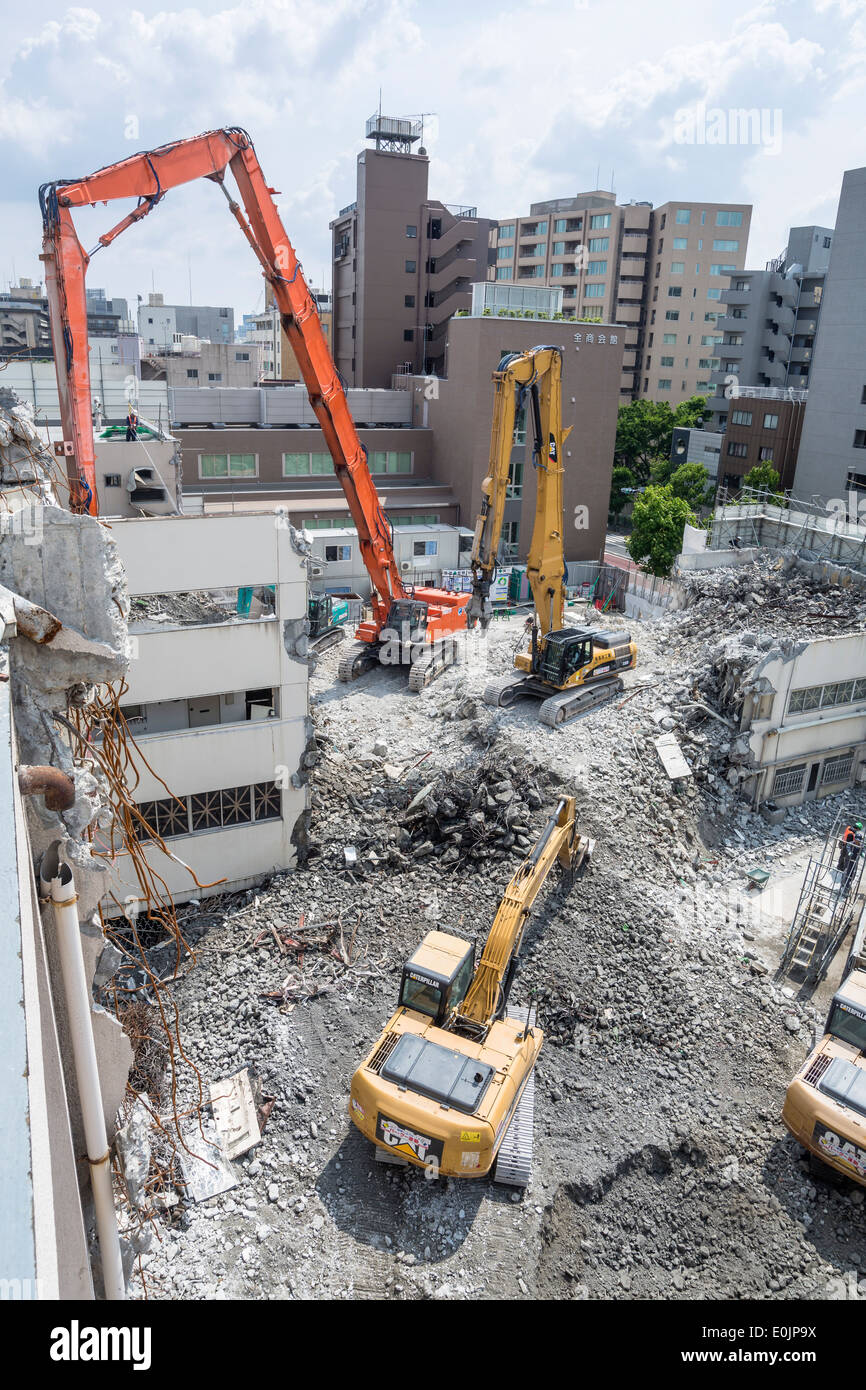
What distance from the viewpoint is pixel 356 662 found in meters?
26.3

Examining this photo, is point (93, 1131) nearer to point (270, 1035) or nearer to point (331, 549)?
point (270, 1035)

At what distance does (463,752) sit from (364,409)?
2816 centimetres

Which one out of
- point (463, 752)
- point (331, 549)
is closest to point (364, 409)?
point (331, 549)

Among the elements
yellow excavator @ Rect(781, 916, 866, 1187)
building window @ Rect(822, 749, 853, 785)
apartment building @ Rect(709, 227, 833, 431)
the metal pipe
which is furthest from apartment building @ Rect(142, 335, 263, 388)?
the metal pipe

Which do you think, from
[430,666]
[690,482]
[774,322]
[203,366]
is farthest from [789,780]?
[203,366]

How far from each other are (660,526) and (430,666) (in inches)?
665

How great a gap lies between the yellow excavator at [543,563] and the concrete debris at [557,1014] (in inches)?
28.8

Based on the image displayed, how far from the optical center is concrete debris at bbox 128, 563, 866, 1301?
1106 cm

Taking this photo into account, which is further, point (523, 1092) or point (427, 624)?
point (427, 624)

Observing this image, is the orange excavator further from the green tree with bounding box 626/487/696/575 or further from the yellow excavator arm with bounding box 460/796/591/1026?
the green tree with bounding box 626/487/696/575

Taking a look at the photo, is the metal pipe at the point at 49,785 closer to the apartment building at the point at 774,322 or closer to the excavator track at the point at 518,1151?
the excavator track at the point at 518,1151

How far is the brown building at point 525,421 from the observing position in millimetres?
38750

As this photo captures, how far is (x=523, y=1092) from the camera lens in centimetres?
1282

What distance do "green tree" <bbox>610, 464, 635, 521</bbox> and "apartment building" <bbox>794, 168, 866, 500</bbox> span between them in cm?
1566
